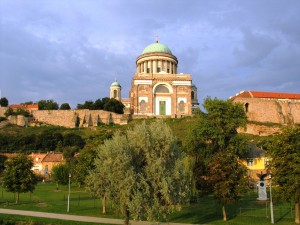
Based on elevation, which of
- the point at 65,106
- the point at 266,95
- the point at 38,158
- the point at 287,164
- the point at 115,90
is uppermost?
the point at 115,90

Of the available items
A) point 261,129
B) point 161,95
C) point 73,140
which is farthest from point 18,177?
point 161,95

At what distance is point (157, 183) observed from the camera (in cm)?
2009

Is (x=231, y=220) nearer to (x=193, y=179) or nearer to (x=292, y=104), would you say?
(x=193, y=179)

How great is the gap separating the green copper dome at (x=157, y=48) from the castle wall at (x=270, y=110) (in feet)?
92.2

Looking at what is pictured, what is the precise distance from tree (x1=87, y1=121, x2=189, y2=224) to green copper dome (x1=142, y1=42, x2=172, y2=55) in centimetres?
7840

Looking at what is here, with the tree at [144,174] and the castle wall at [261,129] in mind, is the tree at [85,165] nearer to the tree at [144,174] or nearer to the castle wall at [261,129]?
the tree at [144,174]

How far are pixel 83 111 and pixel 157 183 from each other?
6888 cm

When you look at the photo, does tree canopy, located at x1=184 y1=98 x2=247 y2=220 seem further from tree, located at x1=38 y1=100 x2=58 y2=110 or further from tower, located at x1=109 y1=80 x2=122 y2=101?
tower, located at x1=109 y1=80 x2=122 y2=101

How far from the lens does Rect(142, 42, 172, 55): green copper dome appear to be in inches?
3880

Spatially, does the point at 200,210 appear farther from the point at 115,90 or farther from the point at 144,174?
the point at 115,90

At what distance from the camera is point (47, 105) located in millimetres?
96688

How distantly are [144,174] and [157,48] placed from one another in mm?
80944

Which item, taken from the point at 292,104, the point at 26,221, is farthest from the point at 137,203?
the point at 292,104

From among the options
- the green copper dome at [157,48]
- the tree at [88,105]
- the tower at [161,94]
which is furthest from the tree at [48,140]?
the green copper dome at [157,48]
